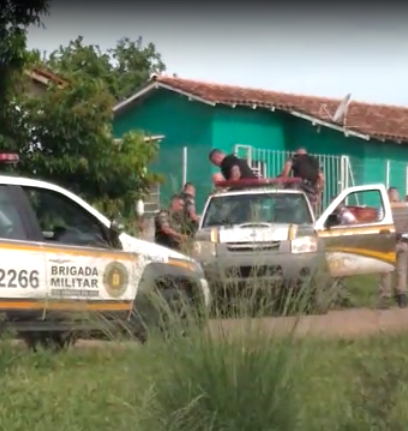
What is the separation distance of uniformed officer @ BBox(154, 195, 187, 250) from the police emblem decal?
18.8 inches

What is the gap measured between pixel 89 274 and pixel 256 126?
1864 cm

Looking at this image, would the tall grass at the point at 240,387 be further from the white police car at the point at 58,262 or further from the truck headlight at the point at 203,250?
the white police car at the point at 58,262

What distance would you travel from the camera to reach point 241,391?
652 cm

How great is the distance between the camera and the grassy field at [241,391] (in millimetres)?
6520

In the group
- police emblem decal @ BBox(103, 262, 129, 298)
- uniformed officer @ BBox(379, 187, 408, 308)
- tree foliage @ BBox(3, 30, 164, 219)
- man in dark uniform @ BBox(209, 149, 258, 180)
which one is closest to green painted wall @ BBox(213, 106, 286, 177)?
man in dark uniform @ BBox(209, 149, 258, 180)

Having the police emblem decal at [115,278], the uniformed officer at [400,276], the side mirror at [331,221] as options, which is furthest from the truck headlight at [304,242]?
the police emblem decal at [115,278]

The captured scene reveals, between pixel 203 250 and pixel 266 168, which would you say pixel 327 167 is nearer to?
pixel 266 168

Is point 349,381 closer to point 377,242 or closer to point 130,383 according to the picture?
point 130,383

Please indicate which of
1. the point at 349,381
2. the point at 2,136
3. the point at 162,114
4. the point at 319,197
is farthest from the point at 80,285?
the point at 162,114

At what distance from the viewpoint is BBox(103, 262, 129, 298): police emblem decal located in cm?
1072

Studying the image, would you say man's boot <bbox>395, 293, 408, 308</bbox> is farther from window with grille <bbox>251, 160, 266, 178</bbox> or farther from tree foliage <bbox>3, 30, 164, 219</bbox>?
window with grille <bbox>251, 160, 266, 178</bbox>

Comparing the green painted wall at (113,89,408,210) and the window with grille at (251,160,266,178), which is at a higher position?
the green painted wall at (113,89,408,210)

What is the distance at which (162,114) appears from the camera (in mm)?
29422

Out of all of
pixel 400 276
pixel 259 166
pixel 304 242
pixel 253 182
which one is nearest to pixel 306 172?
pixel 253 182
